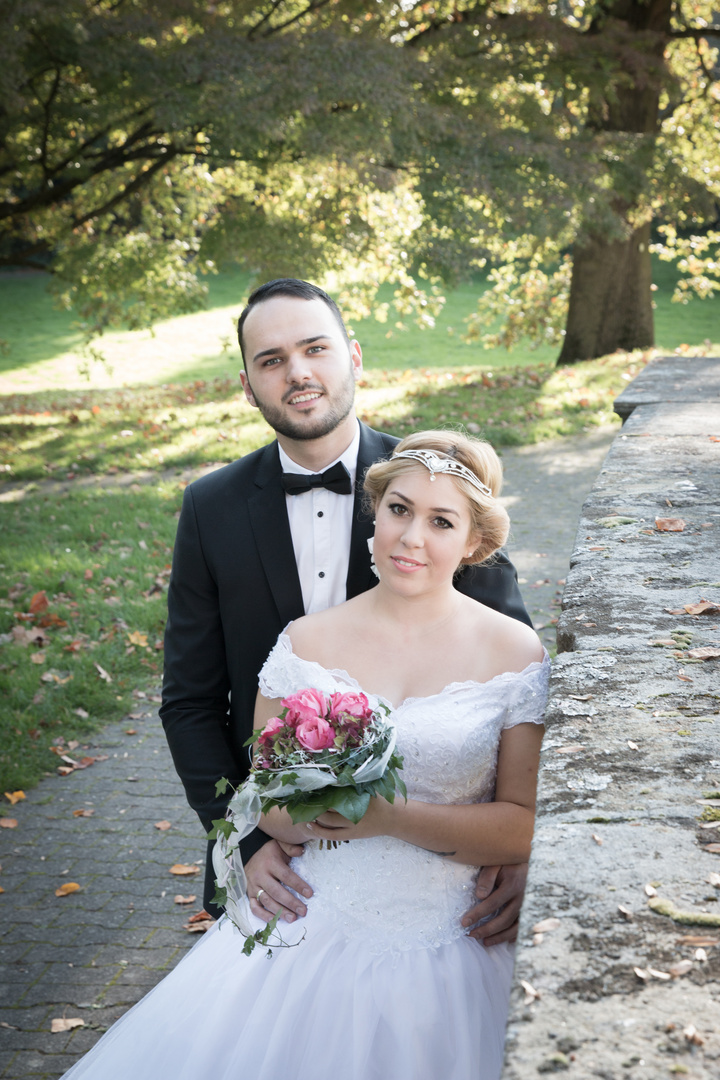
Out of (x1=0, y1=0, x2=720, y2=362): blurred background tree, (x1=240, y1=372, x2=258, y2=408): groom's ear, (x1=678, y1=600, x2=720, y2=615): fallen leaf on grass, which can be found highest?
(x1=0, y1=0, x2=720, y2=362): blurred background tree

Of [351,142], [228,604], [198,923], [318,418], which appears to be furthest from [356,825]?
[351,142]

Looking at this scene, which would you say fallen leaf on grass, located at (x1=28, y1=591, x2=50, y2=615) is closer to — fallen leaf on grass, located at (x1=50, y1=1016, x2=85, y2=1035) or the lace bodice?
fallen leaf on grass, located at (x1=50, y1=1016, x2=85, y2=1035)

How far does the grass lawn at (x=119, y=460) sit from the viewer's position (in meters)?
6.33

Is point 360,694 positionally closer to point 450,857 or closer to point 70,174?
point 450,857

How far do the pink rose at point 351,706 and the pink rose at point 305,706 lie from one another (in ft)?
0.10

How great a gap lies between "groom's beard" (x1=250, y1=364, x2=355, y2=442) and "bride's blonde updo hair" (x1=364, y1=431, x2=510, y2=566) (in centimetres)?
39

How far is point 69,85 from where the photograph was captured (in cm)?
1141

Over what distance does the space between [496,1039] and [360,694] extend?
3.09 ft

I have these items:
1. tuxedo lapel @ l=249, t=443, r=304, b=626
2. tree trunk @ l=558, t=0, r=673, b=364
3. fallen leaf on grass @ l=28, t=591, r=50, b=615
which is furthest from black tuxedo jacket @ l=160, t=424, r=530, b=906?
tree trunk @ l=558, t=0, r=673, b=364

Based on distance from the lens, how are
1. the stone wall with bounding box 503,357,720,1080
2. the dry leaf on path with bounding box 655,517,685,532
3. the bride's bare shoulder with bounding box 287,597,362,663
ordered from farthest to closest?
the dry leaf on path with bounding box 655,517,685,532
the bride's bare shoulder with bounding box 287,597,362,663
the stone wall with bounding box 503,357,720,1080

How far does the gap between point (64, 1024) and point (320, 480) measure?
88.5 inches

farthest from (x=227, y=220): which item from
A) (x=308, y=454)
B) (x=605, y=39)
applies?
(x=308, y=454)

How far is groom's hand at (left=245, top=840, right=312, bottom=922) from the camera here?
8.70 ft

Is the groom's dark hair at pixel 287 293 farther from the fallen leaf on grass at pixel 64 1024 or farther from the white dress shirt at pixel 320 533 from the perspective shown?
the fallen leaf on grass at pixel 64 1024
